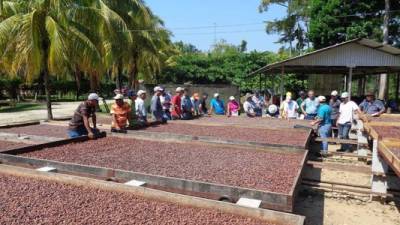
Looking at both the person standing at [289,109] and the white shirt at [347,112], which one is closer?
the white shirt at [347,112]

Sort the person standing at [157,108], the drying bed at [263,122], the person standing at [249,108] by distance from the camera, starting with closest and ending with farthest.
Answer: the drying bed at [263,122] < the person standing at [157,108] < the person standing at [249,108]

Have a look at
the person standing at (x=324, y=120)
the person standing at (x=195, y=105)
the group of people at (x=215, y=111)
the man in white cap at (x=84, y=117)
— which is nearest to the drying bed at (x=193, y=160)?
the man in white cap at (x=84, y=117)

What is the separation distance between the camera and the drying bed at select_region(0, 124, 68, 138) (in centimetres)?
836

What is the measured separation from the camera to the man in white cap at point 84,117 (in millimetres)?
6332

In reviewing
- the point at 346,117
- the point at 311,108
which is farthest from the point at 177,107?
the point at 346,117

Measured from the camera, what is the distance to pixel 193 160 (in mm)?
5312

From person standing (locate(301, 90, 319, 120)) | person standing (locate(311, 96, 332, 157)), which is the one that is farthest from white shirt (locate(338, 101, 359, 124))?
person standing (locate(301, 90, 319, 120))

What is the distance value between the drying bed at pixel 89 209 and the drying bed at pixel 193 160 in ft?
3.14

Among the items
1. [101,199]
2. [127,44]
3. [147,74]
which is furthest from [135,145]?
[147,74]

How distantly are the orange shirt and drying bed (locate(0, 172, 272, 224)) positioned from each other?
348cm

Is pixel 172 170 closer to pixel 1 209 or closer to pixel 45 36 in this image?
pixel 1 209

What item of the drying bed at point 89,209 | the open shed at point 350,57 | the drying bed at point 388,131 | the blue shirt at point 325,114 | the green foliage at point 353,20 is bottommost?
the drying bed at point 89,209

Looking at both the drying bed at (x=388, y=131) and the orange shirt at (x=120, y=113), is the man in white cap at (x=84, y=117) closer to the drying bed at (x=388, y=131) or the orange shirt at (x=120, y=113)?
the orange shirt at (x=120, y=113)

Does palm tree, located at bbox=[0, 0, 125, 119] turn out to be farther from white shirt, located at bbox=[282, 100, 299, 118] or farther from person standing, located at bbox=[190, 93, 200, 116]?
white shirt, located at bbox=[282, 100, 299, 118]
